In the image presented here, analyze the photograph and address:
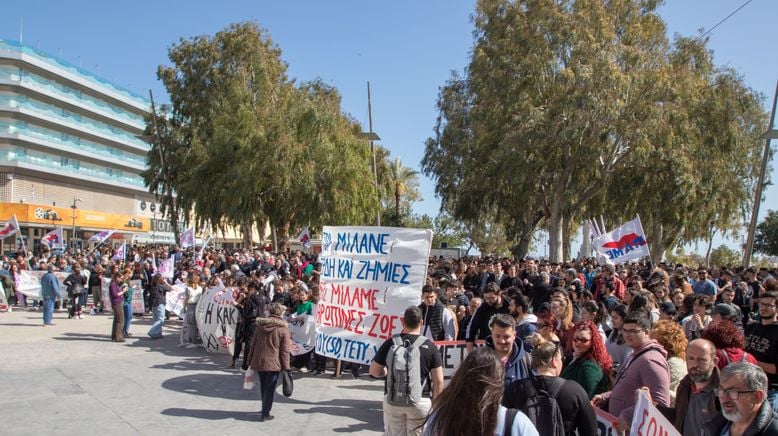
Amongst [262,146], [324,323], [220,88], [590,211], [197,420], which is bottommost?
[197,420]

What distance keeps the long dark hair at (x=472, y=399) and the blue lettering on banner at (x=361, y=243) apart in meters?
5.28

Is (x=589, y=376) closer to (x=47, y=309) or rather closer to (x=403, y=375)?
(x=403, y=375)

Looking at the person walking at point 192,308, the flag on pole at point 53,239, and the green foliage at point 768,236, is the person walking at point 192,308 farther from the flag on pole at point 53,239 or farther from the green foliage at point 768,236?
the green foliage at point 768,236

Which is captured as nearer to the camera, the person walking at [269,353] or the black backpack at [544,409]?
the black backpack at [544,409]

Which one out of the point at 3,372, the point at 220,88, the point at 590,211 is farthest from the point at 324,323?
the point at 220,88

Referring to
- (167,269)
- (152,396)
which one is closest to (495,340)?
(152,396)

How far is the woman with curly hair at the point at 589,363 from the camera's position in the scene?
495cm

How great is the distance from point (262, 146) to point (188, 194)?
6424 mm

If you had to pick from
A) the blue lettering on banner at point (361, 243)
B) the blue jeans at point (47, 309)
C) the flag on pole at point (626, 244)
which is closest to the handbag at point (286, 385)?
the blue lettering on banner at point (361, 243)

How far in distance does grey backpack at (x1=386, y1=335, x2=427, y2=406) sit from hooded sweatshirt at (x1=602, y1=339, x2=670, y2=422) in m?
1.49

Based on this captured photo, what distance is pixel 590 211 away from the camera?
32438mm

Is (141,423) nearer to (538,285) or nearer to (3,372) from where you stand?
(3,372)

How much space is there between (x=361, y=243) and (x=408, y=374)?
3393 mm

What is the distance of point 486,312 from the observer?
805cm
